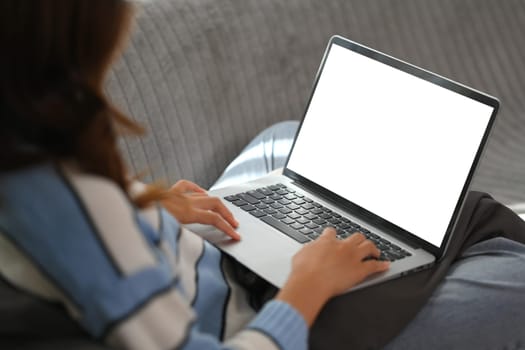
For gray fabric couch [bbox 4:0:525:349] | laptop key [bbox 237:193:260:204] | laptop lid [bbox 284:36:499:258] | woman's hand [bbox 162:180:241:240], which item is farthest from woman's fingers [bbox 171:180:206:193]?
gray fabric couch [bbox 4:0:525:349]

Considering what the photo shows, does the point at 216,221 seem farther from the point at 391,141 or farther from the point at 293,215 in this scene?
the point at 391,141

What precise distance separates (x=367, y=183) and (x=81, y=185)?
0.68 m

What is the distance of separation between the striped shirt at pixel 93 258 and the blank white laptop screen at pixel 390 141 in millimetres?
498

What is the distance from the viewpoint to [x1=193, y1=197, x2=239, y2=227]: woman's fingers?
1.25 m

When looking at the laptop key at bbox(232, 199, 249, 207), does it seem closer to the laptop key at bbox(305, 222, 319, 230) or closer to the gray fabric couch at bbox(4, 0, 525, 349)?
the laptop key at bbox(305, 222, 319, 230)

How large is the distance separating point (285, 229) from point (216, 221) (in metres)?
0.13

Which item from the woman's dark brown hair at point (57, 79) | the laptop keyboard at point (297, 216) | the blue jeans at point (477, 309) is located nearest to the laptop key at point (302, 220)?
the laptop keyboard at point (297, 216)

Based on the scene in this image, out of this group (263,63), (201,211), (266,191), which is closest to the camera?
(201,211)

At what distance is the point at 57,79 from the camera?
77cm

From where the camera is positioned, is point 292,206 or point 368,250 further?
point 292,206

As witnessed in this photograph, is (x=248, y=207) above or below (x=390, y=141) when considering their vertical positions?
below

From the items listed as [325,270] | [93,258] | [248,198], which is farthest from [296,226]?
[93,258]

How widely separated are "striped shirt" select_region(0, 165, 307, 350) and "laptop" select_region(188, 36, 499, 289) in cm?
A: 31

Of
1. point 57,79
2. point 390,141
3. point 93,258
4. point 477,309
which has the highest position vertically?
point 57,79
